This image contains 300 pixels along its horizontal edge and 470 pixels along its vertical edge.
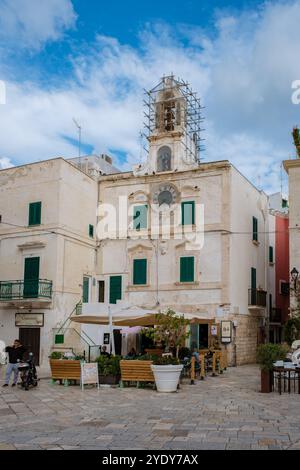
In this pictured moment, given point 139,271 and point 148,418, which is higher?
point 139,271

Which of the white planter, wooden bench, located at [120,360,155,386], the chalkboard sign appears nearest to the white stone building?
wooden bench, located at [120,360,155,386]

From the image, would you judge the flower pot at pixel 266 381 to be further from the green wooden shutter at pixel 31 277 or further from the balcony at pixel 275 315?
the balcony at pixel 275 315

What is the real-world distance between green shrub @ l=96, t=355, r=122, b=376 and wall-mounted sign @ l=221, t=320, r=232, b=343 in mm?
8147

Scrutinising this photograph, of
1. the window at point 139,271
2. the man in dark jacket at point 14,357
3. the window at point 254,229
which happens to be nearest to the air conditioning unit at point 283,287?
the window at point 254,229

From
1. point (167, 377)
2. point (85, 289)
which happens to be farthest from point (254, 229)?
point (167, 377)

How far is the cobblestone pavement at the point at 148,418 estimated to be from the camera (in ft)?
25.7

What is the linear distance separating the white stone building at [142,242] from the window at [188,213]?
0.04 m

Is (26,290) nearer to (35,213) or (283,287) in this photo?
Result: (35,213)

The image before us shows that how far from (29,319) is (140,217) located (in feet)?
22.5

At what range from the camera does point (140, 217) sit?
25703mm

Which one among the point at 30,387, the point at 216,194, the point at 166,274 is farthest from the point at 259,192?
the point at 30,387

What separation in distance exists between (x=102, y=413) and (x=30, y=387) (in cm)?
496

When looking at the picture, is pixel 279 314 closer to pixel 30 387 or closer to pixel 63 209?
pixel 63 209
